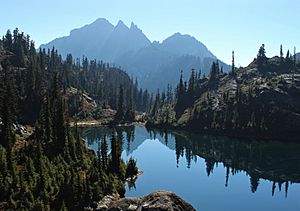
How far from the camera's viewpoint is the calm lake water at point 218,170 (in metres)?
76.9

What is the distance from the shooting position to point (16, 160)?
69.3 metres

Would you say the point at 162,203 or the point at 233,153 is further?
the point at 233,153

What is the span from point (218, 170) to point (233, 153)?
2847 cm

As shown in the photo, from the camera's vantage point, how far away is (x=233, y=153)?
445 feet

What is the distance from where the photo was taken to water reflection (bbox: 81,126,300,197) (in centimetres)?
10394

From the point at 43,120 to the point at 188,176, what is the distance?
43480mm

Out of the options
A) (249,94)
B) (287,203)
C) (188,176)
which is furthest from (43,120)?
(249,94)

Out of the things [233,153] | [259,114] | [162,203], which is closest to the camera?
[162,203]

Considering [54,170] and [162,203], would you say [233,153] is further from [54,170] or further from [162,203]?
[162,203]

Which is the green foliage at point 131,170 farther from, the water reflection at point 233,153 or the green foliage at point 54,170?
the water reflection at point 233,153

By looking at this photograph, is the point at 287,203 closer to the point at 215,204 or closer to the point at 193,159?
the point at 215,204

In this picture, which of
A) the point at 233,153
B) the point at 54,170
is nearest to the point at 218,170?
the point at 233,153

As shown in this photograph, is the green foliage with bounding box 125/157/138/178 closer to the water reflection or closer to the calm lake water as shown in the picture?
the calm lake water

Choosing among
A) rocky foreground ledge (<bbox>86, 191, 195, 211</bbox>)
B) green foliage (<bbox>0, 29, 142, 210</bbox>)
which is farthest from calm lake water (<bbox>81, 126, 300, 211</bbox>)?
rocky foreground ledge (<bbox>86, 191, 195, 211</bbox>)
